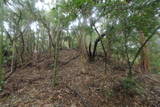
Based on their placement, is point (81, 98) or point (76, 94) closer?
point (81, 98)

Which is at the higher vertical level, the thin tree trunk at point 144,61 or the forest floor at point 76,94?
the thin tree trunk at point 144,61

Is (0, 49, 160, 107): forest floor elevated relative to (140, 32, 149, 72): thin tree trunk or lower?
lower

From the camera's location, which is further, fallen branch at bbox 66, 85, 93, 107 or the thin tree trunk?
the thin tree trunk

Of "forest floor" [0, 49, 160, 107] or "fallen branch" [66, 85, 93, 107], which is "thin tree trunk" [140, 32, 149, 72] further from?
"fallen branch" [66, 85, 93, 107]

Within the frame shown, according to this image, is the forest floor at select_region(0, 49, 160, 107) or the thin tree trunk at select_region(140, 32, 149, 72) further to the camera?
the thin tree trunk at select_region(140, 32, 149, 72)

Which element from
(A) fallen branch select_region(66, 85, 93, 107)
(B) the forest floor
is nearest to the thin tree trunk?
(B) the forest floor

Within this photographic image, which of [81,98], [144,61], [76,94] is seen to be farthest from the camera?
[144,61]

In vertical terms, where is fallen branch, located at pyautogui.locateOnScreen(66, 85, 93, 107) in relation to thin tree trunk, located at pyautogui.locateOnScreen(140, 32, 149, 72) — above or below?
below

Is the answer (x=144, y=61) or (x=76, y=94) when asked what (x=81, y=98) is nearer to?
(x=76, y=94)

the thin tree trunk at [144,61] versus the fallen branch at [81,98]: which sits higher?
the thin tree trunk at [144,61]

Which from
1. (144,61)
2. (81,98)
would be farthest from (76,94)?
(144,61)

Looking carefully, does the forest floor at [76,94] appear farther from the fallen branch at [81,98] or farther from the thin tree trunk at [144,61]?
the thin tree trunk at [144,61]

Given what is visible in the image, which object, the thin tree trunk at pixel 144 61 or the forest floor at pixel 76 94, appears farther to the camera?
the thin tree trunk at pixel 144 61

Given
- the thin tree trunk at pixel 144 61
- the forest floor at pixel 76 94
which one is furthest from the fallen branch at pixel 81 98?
the thin tree trunk at pixel 144 61
